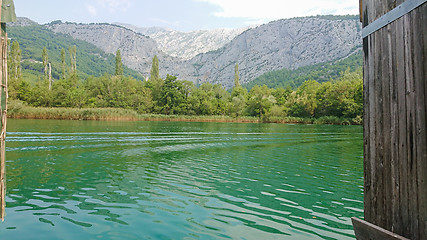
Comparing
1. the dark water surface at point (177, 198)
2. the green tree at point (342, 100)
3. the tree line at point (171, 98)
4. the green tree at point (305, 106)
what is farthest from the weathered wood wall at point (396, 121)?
the green tree at point (305, 106)

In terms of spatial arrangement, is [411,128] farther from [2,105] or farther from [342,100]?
[342,100]

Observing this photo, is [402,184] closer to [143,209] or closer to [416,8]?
[416,8]

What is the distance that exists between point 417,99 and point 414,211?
0.99 m

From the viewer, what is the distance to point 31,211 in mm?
6094

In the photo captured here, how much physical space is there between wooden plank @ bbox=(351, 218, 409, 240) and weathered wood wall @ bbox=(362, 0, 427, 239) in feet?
0.20

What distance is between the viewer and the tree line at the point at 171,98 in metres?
62.4

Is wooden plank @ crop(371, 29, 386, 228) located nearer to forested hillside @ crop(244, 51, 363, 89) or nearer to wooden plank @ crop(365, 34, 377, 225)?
wooden plank @ crop(365, 34, 377, 225)

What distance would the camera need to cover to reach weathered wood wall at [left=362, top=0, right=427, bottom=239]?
2609mm

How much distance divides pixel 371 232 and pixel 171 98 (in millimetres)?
74435

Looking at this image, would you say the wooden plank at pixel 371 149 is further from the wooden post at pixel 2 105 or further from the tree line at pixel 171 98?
the tree line at pixel 171 98

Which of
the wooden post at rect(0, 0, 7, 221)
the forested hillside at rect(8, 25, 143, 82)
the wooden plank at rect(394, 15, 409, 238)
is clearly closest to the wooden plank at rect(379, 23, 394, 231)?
the wooden plank at rect(394, 15, 409, 238)

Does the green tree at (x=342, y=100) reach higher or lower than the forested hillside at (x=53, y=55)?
lower

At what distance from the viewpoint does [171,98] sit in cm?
7625

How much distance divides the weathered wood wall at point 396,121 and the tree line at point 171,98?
59.6 meters
